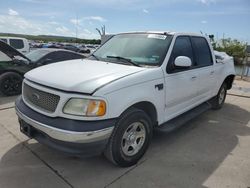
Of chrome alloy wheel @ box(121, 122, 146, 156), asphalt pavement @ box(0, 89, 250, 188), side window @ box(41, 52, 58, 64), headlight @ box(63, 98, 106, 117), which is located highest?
side window @ box(41, 52, 58, 64)

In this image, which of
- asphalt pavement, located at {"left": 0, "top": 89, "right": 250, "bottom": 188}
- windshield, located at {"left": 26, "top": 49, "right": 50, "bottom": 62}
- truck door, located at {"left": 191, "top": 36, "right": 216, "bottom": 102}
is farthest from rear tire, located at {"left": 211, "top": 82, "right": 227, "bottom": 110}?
windshield, located at {"left": 26, "top": 49, "right": 50, "bottom": 62}

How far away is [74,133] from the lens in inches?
→ 94.5

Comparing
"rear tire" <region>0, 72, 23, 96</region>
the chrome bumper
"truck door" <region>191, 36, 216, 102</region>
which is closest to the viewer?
the chrome bumper

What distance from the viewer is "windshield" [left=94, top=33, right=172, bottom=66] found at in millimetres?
3441

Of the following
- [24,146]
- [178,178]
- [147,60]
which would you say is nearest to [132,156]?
[178,178]

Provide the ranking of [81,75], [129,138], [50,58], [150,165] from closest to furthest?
[81,75], [129,138], [150,165], [50,58]

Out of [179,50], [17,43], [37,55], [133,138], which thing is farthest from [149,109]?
[17,43]

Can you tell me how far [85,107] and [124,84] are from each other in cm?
53

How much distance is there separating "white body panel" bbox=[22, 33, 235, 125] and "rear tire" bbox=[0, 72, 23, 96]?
3935 millimetres

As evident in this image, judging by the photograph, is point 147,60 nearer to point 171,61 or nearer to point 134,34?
point 171,61

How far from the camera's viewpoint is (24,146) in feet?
11.8

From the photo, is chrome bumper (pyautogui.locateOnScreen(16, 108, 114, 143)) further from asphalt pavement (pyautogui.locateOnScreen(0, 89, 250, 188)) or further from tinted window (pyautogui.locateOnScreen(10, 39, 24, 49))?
tinted window (pyautogui.locateOnScreen(10, 39, 24, 49))

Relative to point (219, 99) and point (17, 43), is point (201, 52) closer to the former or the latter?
point (219, 99)

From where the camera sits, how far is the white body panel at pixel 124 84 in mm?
2547
